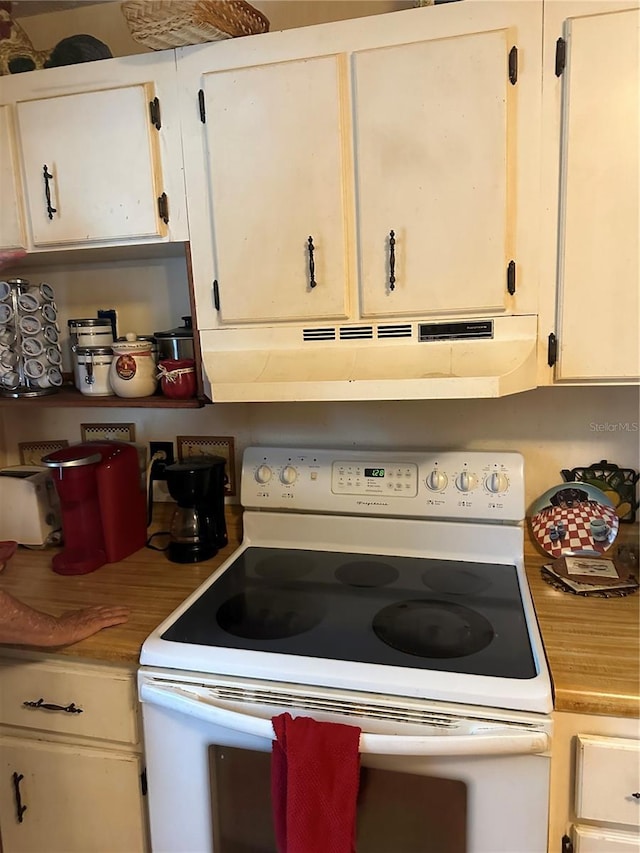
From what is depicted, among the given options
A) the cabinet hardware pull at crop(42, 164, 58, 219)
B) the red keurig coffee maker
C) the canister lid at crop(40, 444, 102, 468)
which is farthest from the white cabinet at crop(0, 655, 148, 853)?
the cabinet hardware pull at crop(42, 164, 58, 219)

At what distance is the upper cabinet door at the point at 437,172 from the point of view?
1.23m

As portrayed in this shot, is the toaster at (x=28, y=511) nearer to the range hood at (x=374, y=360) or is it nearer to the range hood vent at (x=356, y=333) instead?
the range hood at (x=374, y=360)

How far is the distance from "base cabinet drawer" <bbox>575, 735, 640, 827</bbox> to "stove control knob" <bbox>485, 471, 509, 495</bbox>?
62 centimetres

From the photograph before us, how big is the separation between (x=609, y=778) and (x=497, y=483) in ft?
2.23

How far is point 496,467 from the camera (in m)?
1.56

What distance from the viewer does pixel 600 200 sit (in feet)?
4.01

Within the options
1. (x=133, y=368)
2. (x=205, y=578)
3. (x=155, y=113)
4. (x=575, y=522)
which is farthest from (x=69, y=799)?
(x=155, y=113)

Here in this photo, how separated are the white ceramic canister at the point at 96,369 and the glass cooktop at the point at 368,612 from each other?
0.59m

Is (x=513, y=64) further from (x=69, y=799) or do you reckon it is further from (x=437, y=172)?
(x=69, y=799)

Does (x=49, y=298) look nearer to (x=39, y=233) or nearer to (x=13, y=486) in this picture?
(x=39, y=233)

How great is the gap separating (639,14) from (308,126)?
0.67 meters

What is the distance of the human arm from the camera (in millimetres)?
1215

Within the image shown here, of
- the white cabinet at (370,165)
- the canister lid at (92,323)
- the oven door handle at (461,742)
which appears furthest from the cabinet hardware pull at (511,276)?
the canister lid at (92,323)

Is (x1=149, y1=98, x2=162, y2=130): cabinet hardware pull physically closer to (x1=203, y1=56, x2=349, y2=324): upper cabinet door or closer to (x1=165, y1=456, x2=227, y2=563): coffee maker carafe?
(x1=203, y1=56, x2=349, y2=324): upper cabinet door
